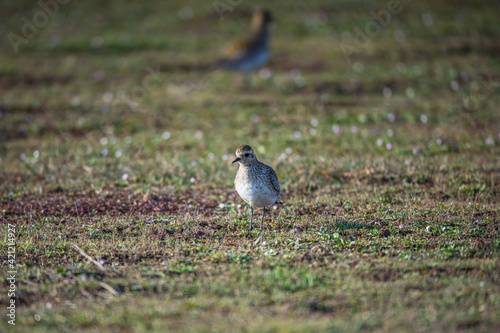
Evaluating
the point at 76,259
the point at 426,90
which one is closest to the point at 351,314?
the point at 76,259

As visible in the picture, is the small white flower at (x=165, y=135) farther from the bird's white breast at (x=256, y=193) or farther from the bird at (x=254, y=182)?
the bird's white breast at (x=256, y=193)

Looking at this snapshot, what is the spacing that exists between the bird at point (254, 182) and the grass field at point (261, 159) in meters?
0.49

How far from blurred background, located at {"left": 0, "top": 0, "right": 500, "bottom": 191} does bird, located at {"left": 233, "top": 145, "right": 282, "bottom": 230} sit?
230cm

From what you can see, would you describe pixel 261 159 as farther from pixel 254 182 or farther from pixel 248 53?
pixel 248 53

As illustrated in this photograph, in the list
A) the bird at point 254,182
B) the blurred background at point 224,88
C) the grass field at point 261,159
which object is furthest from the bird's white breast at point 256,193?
the blurred background at point 224,88

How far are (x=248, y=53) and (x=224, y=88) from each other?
1.52m

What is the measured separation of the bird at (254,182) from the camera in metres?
7.47

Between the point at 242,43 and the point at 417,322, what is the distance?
12586 mm

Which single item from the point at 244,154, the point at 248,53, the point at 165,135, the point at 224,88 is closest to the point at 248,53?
the point at 248,53

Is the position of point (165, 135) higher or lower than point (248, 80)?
lower

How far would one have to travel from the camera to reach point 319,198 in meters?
8.99

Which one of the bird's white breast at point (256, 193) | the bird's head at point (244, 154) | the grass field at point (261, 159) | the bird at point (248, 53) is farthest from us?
the bird at point (248, 53)

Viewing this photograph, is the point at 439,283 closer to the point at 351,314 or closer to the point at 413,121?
the point at 351,314

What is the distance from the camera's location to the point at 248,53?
1600cm
